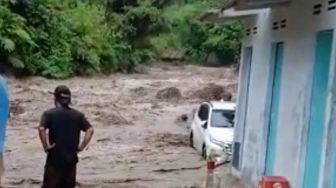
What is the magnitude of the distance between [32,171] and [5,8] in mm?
25359

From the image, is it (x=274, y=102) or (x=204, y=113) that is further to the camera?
(x=204, y=113)

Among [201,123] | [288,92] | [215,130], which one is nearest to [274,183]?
[288,92]

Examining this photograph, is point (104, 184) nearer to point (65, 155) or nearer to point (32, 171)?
point (32, 171)

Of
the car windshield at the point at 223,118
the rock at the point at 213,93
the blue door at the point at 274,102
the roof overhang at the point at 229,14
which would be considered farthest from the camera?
the rock at the point at 213,93

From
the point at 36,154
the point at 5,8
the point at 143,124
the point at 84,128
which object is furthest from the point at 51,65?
the point at 84,128

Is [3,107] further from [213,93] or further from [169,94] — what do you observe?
[213,93]

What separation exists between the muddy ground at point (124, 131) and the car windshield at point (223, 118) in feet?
3.43

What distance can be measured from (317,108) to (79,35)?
38327 millimetres

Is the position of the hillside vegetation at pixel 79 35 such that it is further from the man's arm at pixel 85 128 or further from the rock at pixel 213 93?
the man's arm at pixel 85 128

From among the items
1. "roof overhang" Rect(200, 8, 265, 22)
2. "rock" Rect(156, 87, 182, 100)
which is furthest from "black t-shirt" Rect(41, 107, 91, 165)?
"rock" Rect(156, 87, 182, 100)

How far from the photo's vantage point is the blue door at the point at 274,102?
1188 cm

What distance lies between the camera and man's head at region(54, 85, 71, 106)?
832cm

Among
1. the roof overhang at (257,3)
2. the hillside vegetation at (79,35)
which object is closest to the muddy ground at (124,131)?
the hillside vegetation at (79,35)

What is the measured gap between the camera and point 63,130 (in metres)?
8.44
